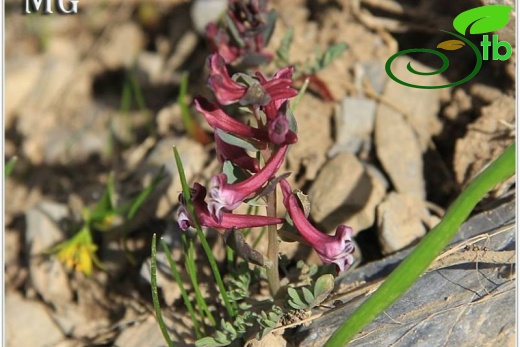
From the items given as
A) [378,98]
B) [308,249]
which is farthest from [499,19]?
[308,249]

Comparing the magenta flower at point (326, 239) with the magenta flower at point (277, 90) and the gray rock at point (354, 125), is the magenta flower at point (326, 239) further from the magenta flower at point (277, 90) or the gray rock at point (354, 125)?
the gray rock at point (354, 125)

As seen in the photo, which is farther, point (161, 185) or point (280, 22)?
point (280, 22)

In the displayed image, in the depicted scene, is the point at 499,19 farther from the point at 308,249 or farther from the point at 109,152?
the point at 109,152

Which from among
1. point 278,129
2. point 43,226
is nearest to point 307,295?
point 278,129

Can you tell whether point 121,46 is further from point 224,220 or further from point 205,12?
point 224,220

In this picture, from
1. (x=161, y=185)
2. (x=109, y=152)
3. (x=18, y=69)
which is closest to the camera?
(x=161, y=185)

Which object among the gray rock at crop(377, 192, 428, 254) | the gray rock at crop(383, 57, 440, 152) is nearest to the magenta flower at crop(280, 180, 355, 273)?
the gray rock at crop(377, 192, 428, 254)
